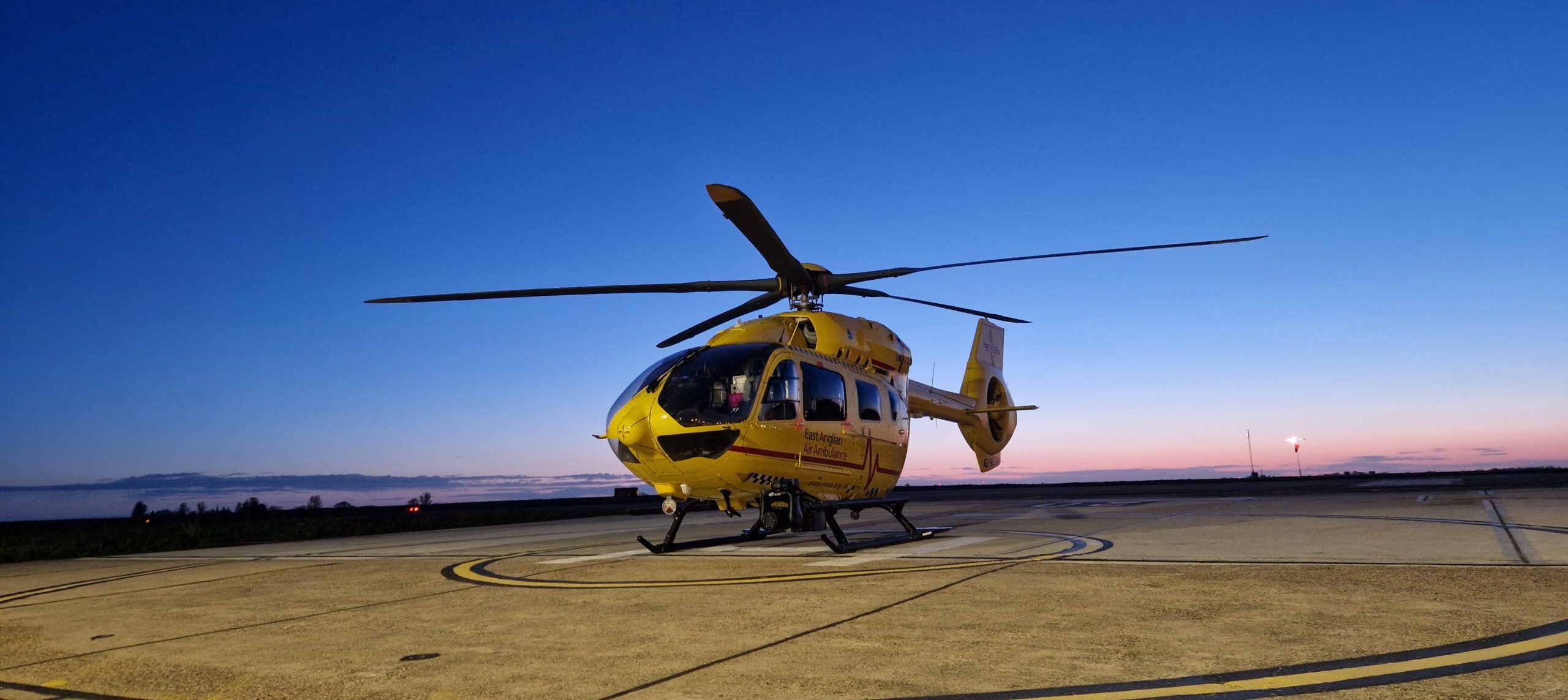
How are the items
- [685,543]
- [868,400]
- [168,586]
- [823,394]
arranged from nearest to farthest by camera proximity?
[168,586], [823,394], [685,543], [868,400]

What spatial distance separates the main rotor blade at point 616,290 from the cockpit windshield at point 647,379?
4.52 feet

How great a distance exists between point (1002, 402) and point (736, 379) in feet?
36.7

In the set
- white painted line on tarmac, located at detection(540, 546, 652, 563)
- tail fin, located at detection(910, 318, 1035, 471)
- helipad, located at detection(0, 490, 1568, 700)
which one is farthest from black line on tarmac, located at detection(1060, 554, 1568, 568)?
tail fin, located at detection(910, 318, 1035, 471)

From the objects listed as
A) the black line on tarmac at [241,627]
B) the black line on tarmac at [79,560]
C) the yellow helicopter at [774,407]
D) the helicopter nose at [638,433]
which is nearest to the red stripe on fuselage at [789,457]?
the yellow helicopter at [774,407]

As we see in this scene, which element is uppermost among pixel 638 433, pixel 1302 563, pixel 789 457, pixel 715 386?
pixel 715 386

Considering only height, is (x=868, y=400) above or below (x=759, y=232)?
below

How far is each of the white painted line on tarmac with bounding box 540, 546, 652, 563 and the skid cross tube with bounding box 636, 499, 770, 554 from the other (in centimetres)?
18

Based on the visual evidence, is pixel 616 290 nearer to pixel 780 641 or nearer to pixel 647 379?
pixel 647 379

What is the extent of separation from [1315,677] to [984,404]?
16.7 meters

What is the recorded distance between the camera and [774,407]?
12.7 m

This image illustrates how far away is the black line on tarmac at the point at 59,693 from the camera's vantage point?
202 inches

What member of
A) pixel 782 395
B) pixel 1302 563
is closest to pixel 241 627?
pixel 782 395

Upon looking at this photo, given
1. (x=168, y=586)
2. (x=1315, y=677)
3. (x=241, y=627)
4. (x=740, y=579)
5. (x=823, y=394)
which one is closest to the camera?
(x=1315, y=677)

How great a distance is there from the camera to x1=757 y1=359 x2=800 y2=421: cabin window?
41.3ft
